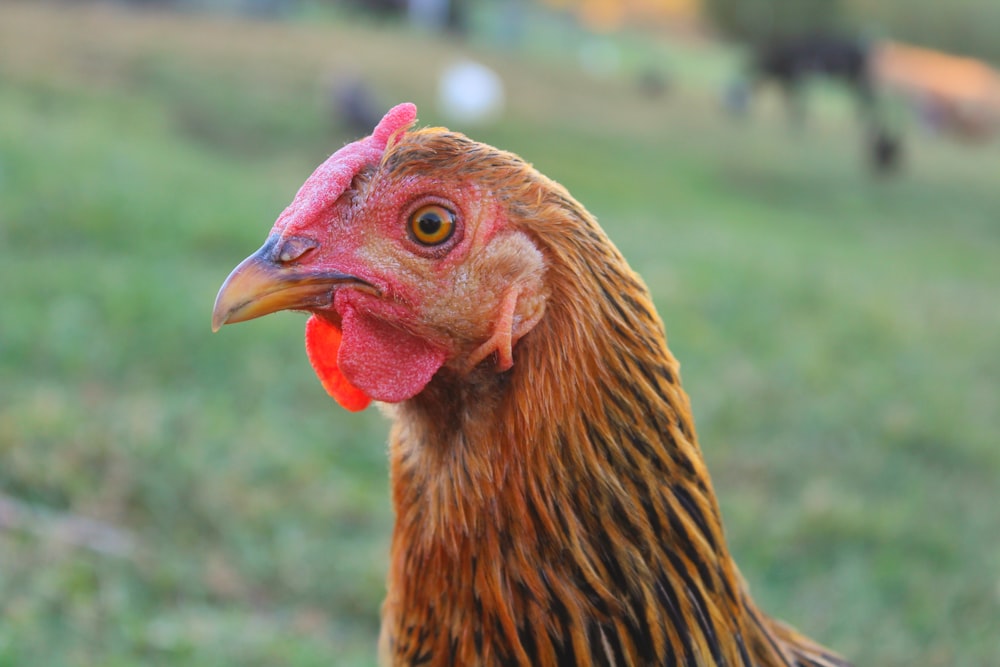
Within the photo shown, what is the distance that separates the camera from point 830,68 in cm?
1650

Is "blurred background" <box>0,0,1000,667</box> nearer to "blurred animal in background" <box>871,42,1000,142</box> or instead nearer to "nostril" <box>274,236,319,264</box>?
"nostril" <box>274,236,319,264</box>

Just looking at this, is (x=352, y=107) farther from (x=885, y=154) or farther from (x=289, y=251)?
(x=289, y=251)

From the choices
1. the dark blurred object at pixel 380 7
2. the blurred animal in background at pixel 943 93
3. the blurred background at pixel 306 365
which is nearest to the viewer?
the blurred background at pixel 306 365

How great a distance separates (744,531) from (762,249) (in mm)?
5405

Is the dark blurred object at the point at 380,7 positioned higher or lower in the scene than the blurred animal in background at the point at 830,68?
higher

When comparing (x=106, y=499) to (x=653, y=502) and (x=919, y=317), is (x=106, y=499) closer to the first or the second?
(x=653, y=502)

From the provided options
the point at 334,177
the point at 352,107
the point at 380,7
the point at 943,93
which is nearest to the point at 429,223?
the point at 334,177

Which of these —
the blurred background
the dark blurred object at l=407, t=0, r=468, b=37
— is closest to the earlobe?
the blurred background

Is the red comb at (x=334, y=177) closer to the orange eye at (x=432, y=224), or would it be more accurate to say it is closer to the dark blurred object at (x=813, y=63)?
the orange eye at (x=432, y=224)

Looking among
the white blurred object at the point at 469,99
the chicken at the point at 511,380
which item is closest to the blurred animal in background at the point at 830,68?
the white blurred object at the point at 469,99

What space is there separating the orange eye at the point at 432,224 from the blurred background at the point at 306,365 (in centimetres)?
213

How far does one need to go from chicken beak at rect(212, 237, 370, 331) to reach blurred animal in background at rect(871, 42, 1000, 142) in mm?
20026

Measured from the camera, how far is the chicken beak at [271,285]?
153cm

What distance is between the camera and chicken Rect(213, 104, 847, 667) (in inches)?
61.6
